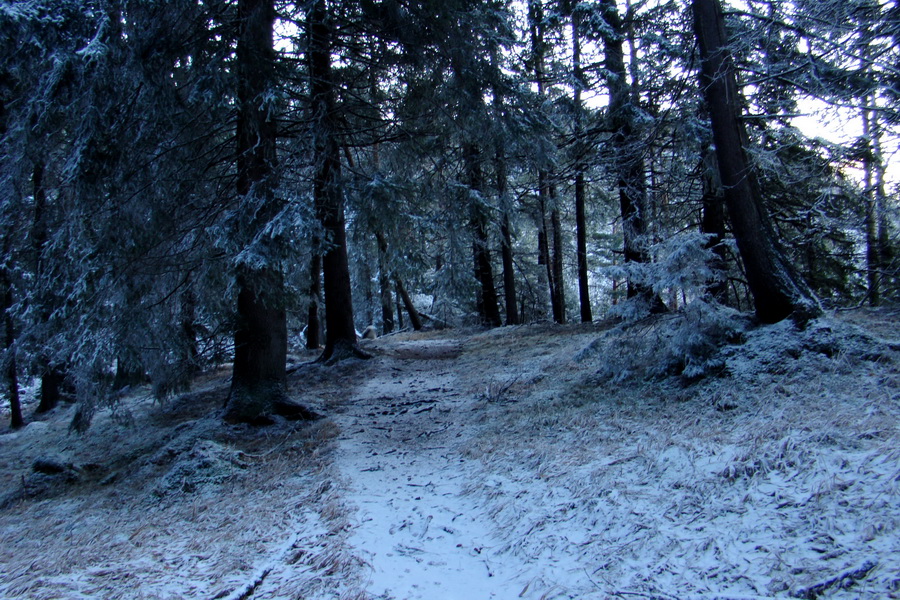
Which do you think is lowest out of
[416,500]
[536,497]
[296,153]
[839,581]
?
Answer: [416,500]

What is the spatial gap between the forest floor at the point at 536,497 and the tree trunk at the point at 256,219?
0.75 meters

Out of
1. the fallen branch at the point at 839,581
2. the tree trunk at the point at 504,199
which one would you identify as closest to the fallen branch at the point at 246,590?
the fallen branch at the point at 839,581

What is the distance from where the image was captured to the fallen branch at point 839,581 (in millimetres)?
2416

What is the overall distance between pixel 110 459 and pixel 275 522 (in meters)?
5.28

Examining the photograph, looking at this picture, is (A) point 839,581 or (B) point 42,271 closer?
(A) point 839,581

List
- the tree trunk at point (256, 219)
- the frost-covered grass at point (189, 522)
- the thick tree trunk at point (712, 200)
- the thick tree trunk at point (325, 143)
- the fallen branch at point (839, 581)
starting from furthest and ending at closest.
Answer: the thick tree trunk at point (712, 200) → the thick tree trunk at point (325, 143) → the tree trunk at point (256, 219) → the frost-covered grass at point (189, 522) → the fallen branch at point (839, 581)

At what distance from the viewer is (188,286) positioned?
6.90 metres

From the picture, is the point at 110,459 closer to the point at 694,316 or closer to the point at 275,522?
the point at 275,522

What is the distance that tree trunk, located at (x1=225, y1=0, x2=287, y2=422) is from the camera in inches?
246

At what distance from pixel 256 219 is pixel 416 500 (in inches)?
149

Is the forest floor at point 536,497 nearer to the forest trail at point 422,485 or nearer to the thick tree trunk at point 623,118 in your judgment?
the forest trail at point 422,485

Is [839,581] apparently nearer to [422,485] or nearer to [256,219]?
[422,485]

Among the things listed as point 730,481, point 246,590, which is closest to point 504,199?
point 730,481

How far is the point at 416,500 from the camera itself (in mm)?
4699
